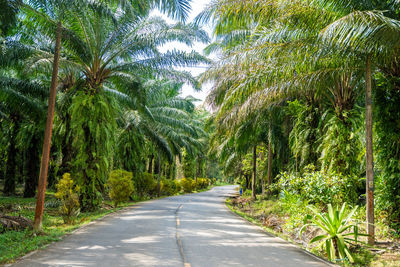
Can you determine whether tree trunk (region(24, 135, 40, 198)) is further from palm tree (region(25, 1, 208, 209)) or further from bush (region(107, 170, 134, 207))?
palm tree (region(25, 1, 208, 209))

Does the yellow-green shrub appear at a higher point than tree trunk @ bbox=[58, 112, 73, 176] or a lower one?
lower

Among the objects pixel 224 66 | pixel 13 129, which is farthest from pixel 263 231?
pixel 13 129

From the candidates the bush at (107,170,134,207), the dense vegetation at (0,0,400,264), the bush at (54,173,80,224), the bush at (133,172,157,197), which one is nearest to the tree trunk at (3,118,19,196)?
the dense vegetation at (0,0,400,264)

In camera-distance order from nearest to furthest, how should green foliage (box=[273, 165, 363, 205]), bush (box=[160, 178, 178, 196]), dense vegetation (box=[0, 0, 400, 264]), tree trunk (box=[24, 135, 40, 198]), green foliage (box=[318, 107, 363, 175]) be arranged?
1. dense vegetation (box=[0, 0, 400, 264])
2. green foliage (box=[273, 165, 363, 205])
3. green foliage (box=[318, 107, 363, 175])
4. tree trunk (box=[24, 135, 40, 198])
5. bush (box=[160, 178, 178, 196])

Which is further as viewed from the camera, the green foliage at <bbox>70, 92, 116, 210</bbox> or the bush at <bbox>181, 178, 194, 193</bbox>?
the bush at <bbox>181, 178, 194, 193</bbox>

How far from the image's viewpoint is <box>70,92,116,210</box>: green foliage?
15453 millimetres

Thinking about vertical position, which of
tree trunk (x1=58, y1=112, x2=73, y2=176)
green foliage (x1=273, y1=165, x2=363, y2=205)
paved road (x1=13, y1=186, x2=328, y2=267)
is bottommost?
paved road (x1=13, y1=186, x2=328, y2=267)

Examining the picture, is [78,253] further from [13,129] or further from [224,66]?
[13,129]

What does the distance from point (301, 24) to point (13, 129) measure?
21.1 meters

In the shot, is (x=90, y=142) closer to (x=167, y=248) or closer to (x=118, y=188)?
(x=118, y=188)

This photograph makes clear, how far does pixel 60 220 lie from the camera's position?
506 inches

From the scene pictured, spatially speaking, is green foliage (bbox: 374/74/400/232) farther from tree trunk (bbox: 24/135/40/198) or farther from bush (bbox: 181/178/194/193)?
bush (bbox: 181/178/194/193)

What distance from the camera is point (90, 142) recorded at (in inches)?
627

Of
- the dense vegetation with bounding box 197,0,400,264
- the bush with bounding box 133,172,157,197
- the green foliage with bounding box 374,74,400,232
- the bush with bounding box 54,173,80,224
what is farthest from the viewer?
the bush with bounding box 133,172,157,197
